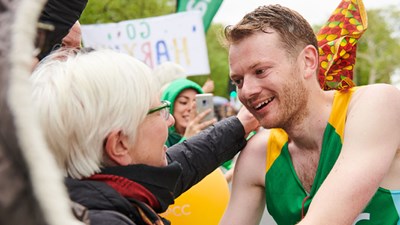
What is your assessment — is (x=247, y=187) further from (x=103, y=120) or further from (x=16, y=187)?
(x=16, y=187)

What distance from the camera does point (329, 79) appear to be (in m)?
2.41

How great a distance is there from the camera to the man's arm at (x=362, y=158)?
1854 millimetres

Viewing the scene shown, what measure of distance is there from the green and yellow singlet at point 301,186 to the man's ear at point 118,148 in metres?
1.01

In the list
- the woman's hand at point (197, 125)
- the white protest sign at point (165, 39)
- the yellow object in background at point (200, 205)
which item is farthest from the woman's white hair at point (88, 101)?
the white protest sign at point (165, 39)

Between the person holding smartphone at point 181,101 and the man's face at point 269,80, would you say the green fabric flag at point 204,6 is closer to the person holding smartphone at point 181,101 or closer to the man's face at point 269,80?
the person holding smartphone at point 181,101

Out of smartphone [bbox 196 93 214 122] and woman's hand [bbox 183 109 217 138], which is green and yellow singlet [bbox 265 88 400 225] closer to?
woman's hand [bbox 183 109 217 138]

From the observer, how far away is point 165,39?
6.17 m

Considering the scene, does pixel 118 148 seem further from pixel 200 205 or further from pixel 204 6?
pixel 204 6

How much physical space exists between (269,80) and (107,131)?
3.45 feet

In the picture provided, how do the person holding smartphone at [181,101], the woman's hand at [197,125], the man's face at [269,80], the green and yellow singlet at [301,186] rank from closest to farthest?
1. the green and yellow singlet at [301,186]
2. the man's face at [269,80]
3. the woman's hand at [197,125]
4. the person holding smartphone at [181,101]

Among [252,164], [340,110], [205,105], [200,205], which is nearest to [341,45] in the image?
[340,110]

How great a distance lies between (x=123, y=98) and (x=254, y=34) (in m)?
1.11

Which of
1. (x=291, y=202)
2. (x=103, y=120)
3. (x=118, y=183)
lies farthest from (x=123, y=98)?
(x=291, y=202)

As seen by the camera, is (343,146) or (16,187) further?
(343,146)
